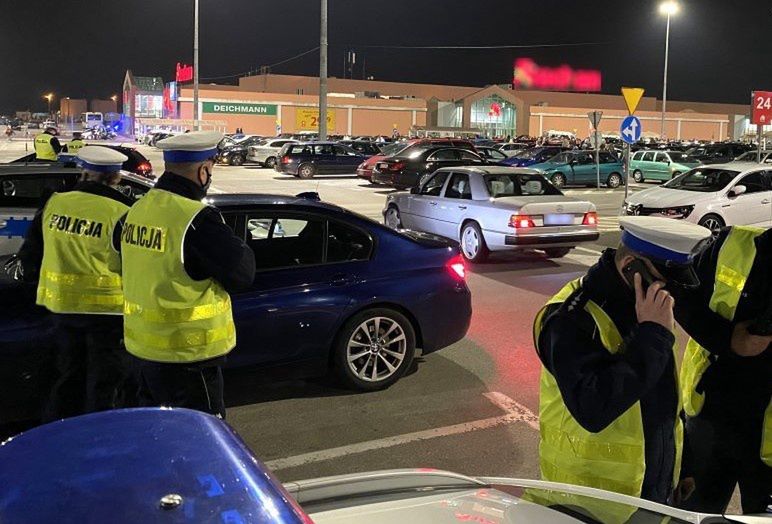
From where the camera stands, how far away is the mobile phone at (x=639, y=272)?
7.35 feet

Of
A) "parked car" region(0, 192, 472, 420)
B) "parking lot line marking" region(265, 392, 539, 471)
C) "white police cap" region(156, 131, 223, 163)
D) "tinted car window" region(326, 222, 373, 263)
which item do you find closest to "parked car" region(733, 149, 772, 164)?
"parked car" region(0, 192, 472, 420)

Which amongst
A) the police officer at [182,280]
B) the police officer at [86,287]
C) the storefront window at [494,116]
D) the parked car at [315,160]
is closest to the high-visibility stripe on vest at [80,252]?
the police officer at [86,287]

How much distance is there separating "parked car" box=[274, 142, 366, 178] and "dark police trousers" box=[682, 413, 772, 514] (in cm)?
2822

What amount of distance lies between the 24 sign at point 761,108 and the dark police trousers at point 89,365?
21.7m

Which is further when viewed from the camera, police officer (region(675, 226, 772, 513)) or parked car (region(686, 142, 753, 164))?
parked car (region(686, 142, 753, 164))

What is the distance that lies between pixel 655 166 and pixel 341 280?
28490 mm

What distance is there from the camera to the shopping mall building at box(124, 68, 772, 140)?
228 feet

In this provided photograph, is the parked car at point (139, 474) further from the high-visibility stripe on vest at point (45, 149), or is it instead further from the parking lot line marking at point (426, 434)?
the high-visibility stripe on vest at point (45, 149)

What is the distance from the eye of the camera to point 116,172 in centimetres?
426

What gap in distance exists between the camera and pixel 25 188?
728 centimetres

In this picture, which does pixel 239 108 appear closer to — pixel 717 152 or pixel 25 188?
pixel 717 152

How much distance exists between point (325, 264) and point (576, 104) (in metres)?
92.2

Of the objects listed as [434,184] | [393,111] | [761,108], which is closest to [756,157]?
[761,108]

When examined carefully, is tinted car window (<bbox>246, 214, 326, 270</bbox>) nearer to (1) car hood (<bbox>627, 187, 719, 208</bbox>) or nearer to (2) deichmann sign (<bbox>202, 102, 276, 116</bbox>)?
(1) car hood (<bbox>627, 187, 719, 208</bbox>)
